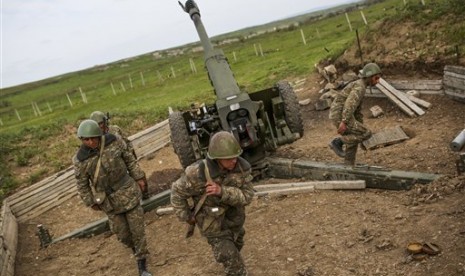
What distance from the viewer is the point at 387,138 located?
27.8 ft

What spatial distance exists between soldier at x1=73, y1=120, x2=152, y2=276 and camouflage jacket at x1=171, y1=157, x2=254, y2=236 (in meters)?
1.34

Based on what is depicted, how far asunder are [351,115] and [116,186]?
11.3 ft

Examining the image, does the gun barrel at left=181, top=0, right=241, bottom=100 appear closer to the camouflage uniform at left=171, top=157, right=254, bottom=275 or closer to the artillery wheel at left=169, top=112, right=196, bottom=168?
the artillery wheel at left=169, top=112, right=196, bottom=168

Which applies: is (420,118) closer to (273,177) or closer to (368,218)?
(273,177)

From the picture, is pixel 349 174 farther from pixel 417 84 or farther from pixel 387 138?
pixel 417 84

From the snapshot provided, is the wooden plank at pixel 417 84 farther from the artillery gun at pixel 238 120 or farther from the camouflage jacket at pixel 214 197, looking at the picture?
the camouflage jacket at pixel 214 197

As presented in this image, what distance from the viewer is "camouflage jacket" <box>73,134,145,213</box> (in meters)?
5.28

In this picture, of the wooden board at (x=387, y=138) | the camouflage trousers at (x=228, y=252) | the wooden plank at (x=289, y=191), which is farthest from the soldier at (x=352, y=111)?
the camouflage trousers at (x=228, y=252)

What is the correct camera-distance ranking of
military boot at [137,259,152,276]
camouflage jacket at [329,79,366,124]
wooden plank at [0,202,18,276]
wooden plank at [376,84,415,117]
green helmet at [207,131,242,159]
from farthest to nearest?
1. wooden plank at [376,84,415,117]
2. wooden plank at [0,202,18,276]
3. camouflage jacket at [329,79,366,124]
4. military boot at [137,259,152,276]
5. green helmet at [207,131,242,159]

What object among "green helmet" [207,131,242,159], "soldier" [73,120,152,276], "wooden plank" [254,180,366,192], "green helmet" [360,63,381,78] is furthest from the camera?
"green helmet" [360,63,381,78]

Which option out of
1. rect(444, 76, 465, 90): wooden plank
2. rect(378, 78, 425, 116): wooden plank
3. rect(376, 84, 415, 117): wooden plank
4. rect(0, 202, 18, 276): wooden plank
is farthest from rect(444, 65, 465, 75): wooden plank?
rect(0, 202, 18, 276): wooden plank

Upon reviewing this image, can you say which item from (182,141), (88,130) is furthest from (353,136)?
(88,130)

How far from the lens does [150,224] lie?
7.40 m

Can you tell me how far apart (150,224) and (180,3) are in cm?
572
